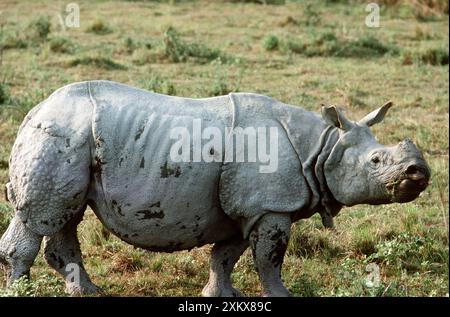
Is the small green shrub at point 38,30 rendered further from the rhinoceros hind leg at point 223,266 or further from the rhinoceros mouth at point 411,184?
the rhinoceros mouth at point 411,184

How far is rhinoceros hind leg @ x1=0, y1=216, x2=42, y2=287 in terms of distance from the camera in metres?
5.47

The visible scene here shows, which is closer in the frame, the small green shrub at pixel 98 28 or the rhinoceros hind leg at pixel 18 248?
the rhinoceros hind leg at pixel 18 248

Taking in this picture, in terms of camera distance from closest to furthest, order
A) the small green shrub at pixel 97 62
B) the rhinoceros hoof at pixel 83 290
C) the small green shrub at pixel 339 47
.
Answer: the rhinoceros hoof at pixel 83 290, the small green shrub at pixel 97 62, the small green shrub at pixel 339 47

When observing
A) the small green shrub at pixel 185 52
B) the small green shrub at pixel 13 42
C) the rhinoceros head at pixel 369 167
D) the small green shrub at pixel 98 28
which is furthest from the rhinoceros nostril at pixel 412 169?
the small green shrub at pixel 98 28

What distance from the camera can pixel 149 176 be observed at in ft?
17.5

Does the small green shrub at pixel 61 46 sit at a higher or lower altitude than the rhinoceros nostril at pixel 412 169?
lower

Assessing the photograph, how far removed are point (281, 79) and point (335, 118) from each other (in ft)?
27.5

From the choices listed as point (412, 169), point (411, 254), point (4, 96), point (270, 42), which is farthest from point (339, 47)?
point (412, 169)

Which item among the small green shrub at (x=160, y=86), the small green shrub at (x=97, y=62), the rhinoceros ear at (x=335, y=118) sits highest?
the rhinoceros ear at (x=335, y=118)

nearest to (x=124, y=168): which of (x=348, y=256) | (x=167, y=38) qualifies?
(x=348, y=256)

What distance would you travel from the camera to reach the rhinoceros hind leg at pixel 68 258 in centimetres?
582
